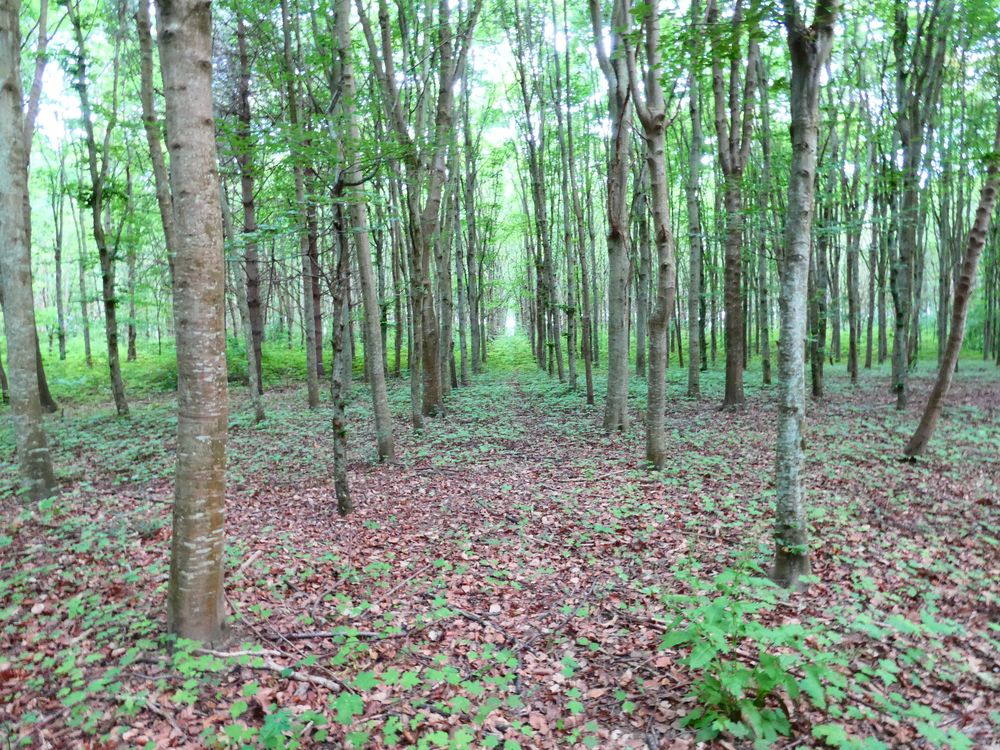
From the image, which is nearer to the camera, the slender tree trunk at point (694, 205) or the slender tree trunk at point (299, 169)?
the slender tree trunk at point (299, 169)

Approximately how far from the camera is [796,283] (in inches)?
178

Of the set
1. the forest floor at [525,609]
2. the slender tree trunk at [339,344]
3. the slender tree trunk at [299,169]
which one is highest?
the slender tree trunk at [299,169]

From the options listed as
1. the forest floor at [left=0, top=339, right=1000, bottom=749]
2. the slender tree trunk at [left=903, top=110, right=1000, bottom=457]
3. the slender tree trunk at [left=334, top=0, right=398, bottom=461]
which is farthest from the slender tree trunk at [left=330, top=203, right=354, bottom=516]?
the slender tree trunk at [left=903, top=110, right=1000, bottom=457]

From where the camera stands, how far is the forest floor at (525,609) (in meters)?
3.18

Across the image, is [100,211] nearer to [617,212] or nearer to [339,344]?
[339,344]

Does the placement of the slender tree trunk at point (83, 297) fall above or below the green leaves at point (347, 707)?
above

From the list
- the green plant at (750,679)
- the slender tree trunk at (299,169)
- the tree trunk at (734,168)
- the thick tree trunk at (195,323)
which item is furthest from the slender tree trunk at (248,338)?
the green plant at (750,679)

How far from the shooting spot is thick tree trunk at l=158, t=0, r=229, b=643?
3.45 m

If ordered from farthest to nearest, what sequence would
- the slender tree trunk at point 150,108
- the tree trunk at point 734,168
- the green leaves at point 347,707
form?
1. the tree trunk at point 734,168
2. the slender tree trunk at point 150,108
3. the green leaves at point 347,707

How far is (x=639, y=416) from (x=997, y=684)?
31.1 feet

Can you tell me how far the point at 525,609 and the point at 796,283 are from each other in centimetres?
349

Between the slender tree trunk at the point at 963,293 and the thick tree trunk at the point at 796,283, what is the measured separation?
3975 mm

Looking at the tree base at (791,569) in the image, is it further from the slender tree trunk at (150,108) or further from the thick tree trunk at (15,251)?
the slender tree trunk at (150,108)

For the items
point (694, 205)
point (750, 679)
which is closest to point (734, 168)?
point (694, 205)
